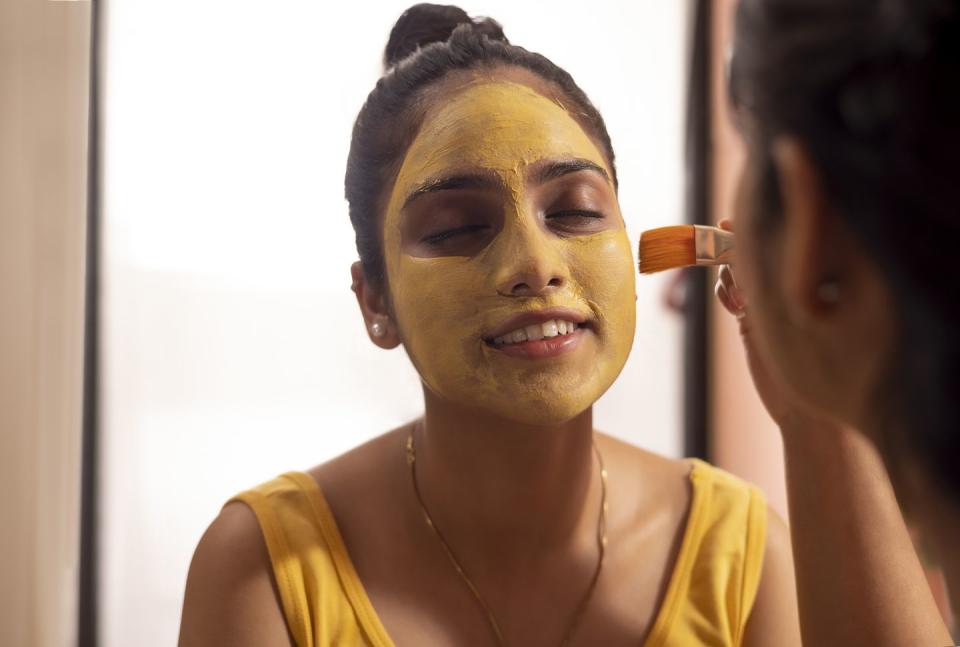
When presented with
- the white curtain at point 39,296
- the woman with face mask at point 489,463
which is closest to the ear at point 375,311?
the woman with face mask at point 489,463

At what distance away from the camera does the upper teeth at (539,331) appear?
840 millimetres

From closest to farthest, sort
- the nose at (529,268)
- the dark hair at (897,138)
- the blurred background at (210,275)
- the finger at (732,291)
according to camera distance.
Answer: the dark hair at (897,138), the nose at (529,268), the finger at (732,291), the blurred background at (210,275)

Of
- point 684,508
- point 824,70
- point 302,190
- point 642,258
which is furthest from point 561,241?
point 302,190

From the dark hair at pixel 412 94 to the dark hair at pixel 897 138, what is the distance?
52cm

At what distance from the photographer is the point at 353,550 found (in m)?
0.98

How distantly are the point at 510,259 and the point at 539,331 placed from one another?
0.07 meters

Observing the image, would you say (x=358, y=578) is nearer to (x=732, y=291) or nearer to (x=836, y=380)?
(x=732, y=291)

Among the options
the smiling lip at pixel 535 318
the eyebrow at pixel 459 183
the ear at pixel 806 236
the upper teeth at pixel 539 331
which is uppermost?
the eyebrow at pixel 459 183

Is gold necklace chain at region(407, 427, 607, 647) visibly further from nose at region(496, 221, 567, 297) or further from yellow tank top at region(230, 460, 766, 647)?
nose at region(496, 221, 567, 297)

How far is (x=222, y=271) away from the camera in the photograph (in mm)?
1411

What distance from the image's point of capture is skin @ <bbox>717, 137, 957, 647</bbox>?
46 centimetres

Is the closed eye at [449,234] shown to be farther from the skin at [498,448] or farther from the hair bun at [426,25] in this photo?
the hair bun at [426,25]

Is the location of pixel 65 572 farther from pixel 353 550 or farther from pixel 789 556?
pixel 789 556

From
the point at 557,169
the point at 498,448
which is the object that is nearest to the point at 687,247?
the point at 557,169
